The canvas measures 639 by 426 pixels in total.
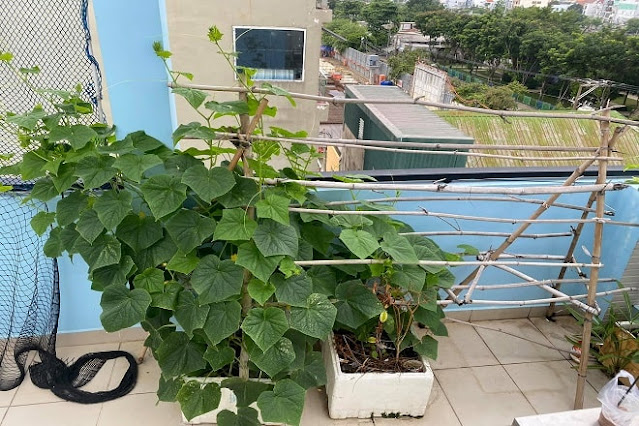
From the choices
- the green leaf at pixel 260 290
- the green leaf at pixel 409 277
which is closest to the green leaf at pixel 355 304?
the green leaf at pixel 409 277

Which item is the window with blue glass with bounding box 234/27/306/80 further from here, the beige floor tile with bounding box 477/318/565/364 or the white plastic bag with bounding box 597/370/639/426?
the white plastic bag with bounding box 597/370/639/426

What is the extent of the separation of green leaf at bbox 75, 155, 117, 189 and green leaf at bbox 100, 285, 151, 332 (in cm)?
35

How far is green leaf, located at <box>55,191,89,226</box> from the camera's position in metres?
1.43

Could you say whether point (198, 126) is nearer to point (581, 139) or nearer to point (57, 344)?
point (57, 344)

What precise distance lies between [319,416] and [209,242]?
852 mm

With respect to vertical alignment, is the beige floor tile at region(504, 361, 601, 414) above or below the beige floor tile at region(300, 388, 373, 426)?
below

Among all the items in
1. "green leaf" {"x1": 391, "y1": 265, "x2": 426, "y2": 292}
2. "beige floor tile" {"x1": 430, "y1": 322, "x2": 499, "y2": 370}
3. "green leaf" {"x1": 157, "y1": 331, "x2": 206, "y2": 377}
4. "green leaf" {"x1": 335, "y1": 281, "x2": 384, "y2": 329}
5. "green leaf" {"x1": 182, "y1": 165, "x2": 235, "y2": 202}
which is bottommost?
"beige floor tile" {"x1": 430, "y1": 322, "x2": 499, "y2": 370}

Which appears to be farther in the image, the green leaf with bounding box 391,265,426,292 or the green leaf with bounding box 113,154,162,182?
the green leaf with bounding box 391,265,426,292

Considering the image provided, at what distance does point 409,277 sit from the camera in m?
1.62

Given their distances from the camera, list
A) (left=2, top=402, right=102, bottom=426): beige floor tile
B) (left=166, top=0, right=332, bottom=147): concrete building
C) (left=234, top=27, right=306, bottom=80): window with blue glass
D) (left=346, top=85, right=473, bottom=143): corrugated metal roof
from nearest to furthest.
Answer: (left=2, top=402, right=102, bottom=426): beige floor tile < (left=346, top=85, right=473, bottom=143): corrugated metal roof < (left=166, top=0, right=332, bottom=147): concrete building < (left=234, top=27, right=306, bottom=80): window with blue glass

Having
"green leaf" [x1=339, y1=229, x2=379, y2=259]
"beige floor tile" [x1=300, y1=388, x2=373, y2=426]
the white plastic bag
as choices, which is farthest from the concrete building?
the white plastic bag

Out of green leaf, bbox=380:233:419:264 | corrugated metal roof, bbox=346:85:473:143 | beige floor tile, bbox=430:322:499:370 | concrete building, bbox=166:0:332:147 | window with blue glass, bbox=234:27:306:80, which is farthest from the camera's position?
window with blue glass, bbox=234:27:306:80

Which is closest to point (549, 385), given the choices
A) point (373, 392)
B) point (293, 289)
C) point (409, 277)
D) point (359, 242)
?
point (373, 392)

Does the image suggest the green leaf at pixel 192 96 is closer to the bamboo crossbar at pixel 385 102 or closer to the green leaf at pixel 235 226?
the bamboo crossbar at pixel 385 102
